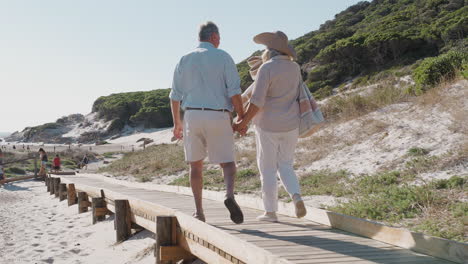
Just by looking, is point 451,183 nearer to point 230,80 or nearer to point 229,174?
point 229,174

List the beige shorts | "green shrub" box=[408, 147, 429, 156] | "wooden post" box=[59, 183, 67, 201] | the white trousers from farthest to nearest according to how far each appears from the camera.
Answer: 1. "wooden post" box=[59, 183, 67, 201]
2. "green shrub" box=[408, 147, 429, 156]
3. the white trousers
4. the beige shorts

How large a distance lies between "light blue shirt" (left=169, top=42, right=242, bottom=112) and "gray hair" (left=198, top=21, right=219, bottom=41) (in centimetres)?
9

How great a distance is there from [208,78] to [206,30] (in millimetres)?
507

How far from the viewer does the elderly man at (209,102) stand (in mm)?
4090

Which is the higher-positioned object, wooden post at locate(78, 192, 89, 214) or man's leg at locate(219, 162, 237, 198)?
man's leg at locate(219, 162, 237, 198)

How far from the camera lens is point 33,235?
8273 millimetres

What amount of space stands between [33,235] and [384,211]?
20.2ft

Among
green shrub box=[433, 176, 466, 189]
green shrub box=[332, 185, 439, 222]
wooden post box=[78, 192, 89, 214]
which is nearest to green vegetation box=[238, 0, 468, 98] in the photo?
wooden post box=[78, 192, 89, 214]

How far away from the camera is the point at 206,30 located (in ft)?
14.0

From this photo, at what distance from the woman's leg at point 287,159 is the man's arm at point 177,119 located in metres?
1.01

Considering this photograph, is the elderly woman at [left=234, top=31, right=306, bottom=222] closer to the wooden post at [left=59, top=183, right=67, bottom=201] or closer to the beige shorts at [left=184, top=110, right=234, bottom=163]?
the beige shorts at [left=184, top=110, right=234, bottom=163]

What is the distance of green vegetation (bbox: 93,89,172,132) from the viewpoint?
5947 centimetres

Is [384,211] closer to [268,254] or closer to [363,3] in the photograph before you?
[268,254]

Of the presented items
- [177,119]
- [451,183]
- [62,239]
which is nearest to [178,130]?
[177,119]
